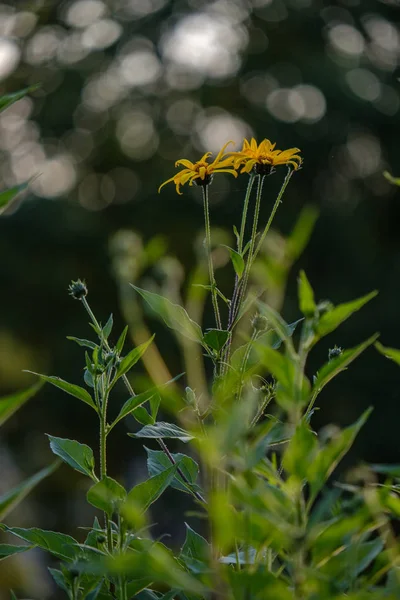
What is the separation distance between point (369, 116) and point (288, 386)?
529cm

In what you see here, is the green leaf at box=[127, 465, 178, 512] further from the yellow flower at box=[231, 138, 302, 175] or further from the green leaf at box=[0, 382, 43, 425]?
the yellow flower at box=[231, 138, 302, 175]

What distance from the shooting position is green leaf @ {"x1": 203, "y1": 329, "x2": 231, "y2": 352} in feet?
1.54

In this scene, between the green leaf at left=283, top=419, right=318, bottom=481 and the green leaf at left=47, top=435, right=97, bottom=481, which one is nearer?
the green leaf at left=283, top=419, right=318, bottom=481

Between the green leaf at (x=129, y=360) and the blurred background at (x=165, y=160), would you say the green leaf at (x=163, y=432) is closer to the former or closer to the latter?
the green leaf at (x=129, y=360)

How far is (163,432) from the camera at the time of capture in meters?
0.44

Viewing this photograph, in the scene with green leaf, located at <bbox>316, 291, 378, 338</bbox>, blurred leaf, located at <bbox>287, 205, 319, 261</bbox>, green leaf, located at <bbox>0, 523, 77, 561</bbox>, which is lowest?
green leaf, located at <bbox>0, 523, 77, 561</bbox>

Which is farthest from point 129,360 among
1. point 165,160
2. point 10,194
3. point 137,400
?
point 165,160

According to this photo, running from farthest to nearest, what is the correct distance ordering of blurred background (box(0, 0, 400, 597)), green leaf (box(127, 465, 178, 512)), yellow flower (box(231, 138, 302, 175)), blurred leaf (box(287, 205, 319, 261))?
blurred background (box(0, 0, 400, 597)) → yellow flower (box(231, 138, 302, 175)) → green leaf (box(127, 465, 178, 512)) → blurred leaf (box(287, 205, 319, 261))

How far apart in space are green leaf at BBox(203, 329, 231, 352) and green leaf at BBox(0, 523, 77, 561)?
13 cm

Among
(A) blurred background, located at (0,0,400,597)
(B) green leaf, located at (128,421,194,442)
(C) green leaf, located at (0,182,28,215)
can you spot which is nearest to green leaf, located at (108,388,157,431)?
(B) green leaf, located at (128,421,194,442)

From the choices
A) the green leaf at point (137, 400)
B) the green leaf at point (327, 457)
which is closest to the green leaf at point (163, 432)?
the green leaf at point (137, 400)

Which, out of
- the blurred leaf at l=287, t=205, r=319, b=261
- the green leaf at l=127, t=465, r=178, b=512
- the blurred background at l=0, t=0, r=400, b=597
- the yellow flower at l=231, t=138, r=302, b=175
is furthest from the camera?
the blurred background at l=0, t=0, r=400, b=597

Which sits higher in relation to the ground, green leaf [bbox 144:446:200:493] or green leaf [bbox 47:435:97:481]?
green leaf [bbox 47:435:97:481]

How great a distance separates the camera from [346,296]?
4.92 metres
